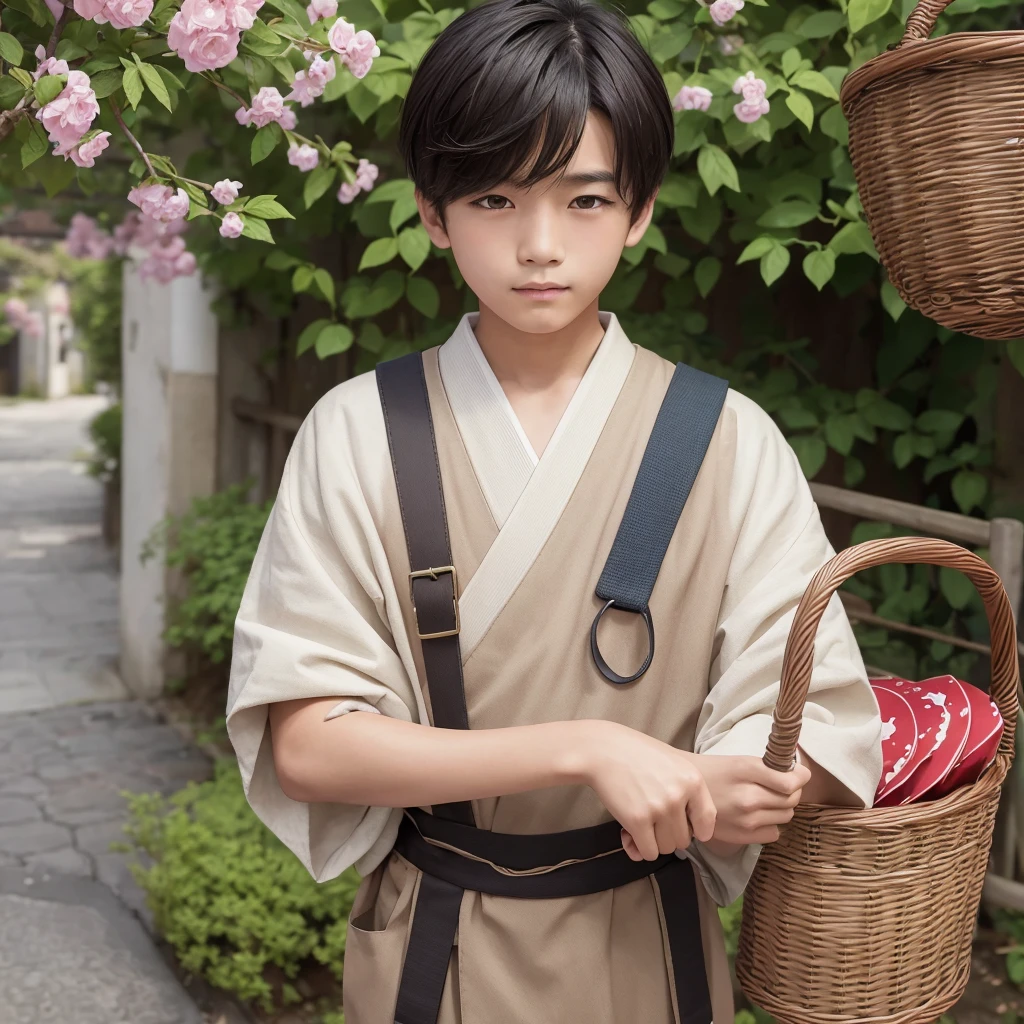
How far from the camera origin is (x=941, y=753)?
1.41 metres

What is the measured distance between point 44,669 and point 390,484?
525cm

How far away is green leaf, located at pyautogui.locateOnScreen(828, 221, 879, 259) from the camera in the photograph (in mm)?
2463

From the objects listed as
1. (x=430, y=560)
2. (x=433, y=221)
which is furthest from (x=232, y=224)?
(x=430, y=560)

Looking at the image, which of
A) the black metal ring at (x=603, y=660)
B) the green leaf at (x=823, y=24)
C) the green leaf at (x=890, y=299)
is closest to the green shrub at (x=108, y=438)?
the green leaf at (x=823, y=24)

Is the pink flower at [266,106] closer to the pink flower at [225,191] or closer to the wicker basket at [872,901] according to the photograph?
the pink flower at [225,191]

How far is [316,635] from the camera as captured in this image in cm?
140

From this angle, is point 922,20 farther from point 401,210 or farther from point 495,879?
point 401,210

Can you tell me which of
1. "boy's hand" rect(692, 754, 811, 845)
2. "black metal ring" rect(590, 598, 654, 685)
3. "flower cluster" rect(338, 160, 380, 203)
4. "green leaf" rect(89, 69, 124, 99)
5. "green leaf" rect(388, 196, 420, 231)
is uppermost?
Answer: "green leaf" rect(89, 69, 124, 99)

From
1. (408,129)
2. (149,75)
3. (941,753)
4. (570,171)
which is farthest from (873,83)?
(149,75)

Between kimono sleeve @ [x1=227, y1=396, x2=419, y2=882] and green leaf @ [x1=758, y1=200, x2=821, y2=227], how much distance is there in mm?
1422

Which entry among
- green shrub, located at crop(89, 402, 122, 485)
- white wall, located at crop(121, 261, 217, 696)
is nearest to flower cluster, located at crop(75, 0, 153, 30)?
white wall, located at crop(121, 261, 217, 696)

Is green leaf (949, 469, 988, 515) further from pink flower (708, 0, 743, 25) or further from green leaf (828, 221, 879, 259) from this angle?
pink flower (708, 0, 743, 25)

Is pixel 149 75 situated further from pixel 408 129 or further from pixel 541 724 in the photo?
pixel 541 724

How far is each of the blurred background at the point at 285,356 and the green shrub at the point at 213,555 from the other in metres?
0.02
